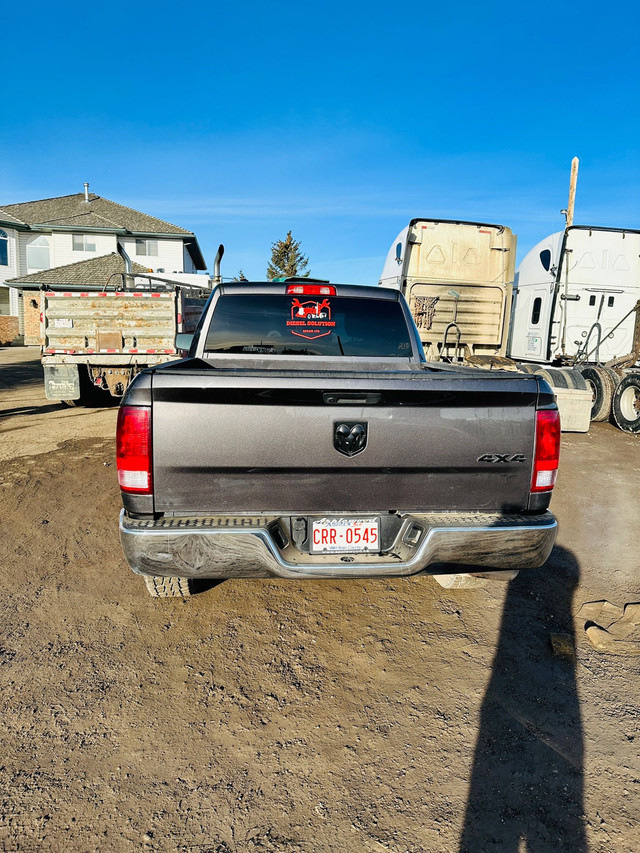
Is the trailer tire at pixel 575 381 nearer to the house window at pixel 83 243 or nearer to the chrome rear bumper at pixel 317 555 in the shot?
the chrome rear bumper at pixel 317 555

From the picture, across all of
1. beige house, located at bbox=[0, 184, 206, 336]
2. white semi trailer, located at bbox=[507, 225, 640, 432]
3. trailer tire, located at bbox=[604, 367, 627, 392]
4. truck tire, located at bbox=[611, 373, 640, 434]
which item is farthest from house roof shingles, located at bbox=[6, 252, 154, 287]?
truck tire, located at bbox=[611, 373, 640, 434]

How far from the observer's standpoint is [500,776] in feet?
7.29

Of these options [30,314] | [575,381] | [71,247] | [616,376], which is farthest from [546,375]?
[71,247]

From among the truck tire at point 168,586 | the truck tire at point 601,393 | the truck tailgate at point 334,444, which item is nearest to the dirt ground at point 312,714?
the truck tire at point 168,586

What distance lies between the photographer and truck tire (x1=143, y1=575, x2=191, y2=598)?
10.2ft

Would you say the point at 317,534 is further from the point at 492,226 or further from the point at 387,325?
the point at 492,226

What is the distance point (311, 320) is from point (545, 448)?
2.16 metres

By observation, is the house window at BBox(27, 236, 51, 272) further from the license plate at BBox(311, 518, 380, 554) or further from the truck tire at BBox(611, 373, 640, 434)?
the license plate at BBox(311, 518, 380, 554)

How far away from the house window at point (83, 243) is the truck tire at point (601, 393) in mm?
33857

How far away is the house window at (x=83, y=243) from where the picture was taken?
3538 cm

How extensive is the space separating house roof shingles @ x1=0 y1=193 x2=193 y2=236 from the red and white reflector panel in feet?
113

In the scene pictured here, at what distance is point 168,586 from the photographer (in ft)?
10.4

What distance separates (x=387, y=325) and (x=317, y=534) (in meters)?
2.27

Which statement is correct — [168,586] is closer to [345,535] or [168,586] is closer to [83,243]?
[345,535]
